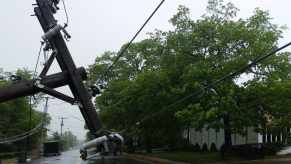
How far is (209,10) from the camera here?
34.4m

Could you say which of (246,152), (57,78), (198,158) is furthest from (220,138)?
Result: (57,78)

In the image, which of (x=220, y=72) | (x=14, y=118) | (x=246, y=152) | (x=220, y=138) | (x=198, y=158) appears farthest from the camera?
(x=14, y=118)

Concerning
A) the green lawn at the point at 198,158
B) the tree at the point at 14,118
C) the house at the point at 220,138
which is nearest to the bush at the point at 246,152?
the green lawn at the point at 198,158

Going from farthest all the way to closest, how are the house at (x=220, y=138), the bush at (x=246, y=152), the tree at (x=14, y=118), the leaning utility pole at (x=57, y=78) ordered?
1. the tree at (x=14, y=118)
2. the house at (x=220, y=138)
3. the bush at (x=246, y=152)
4. the leaning utility pole at (x=57, y=78)

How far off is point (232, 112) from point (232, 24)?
6.23 m

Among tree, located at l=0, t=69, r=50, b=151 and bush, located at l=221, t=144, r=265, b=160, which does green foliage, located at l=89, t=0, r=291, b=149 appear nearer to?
bush, located at l=221, t=144, r=265, b=160

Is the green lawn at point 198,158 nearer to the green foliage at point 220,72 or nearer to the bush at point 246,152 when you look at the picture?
the bush at point 246,152

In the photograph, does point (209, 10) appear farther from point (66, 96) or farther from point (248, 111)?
point (66, 96)

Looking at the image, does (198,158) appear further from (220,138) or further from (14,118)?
(14,118)

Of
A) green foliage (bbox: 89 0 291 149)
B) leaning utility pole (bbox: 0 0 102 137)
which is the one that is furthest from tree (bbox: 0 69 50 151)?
leaning utility pole (bbox: 0 0 102 137)

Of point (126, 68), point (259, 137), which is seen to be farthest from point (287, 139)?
point (126, 68)

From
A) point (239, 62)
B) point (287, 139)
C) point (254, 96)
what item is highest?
point (239, 62)

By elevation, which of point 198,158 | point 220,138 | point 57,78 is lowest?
point 198,158

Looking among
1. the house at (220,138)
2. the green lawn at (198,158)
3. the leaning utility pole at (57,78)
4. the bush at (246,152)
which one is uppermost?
the leaning utility pole at (57,78)
